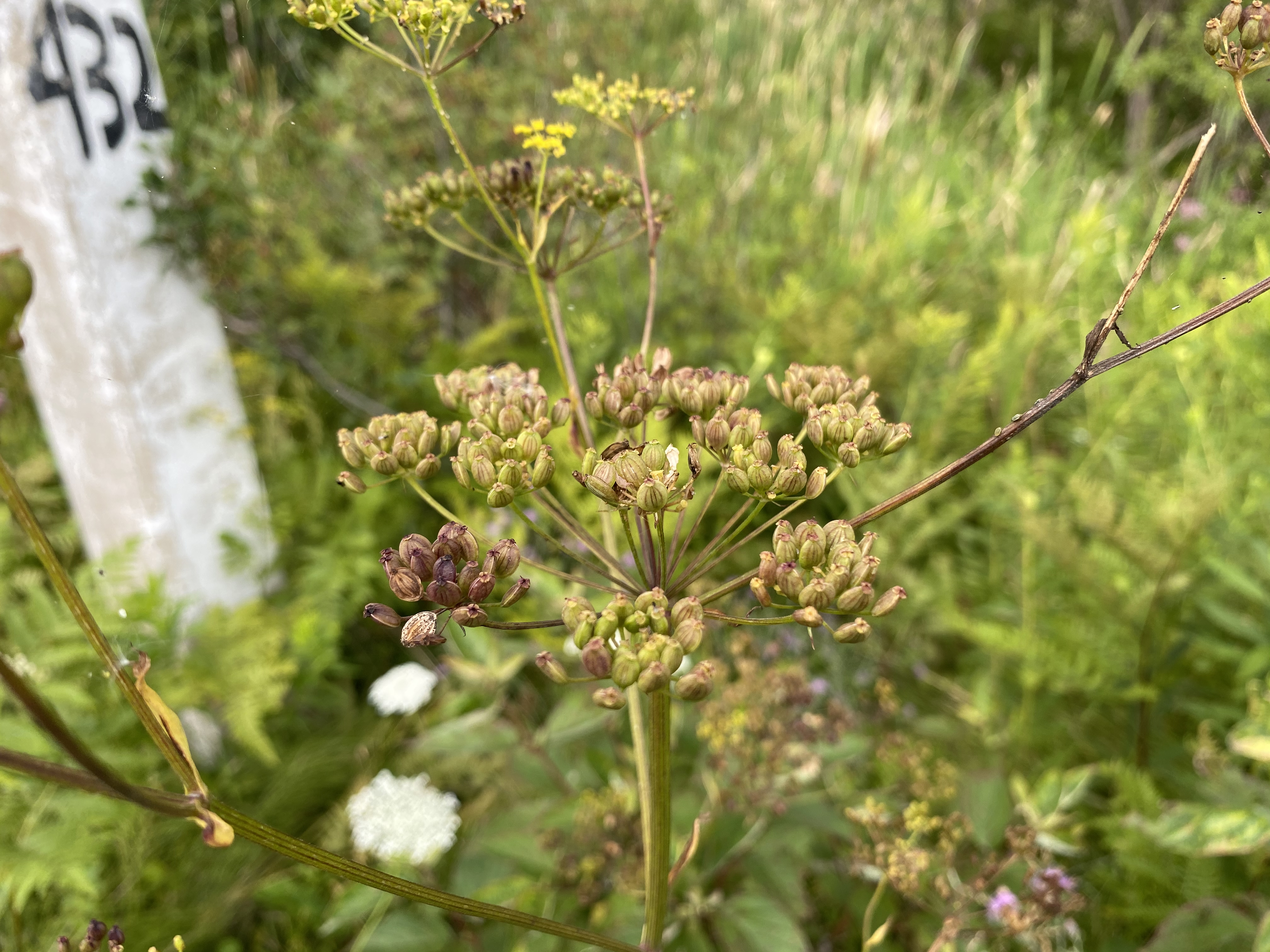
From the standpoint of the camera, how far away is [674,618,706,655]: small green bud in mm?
543

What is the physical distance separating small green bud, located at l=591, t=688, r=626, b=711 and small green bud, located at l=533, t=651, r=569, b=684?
0.13ft

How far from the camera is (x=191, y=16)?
8.55 feet

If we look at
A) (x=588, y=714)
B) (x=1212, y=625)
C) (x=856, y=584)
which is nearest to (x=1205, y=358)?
(x=1212, y=625)

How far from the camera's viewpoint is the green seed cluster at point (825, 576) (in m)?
0.56

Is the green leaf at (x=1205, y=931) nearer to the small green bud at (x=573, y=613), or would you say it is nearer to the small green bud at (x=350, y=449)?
the small green bud at (x=573, y=613)

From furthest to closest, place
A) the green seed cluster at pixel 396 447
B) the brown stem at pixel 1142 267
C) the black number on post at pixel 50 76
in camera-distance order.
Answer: the black number on post at pixel 50 76 < the green seed cluster at pixel 396 447 < the brown stem at pixel 1142 267

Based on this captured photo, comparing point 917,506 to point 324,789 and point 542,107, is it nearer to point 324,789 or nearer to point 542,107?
point 324,789

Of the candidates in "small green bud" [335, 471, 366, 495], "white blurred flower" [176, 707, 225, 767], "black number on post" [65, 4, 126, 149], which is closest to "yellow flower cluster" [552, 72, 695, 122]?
"small green bud" [335, 471, 366, 495]

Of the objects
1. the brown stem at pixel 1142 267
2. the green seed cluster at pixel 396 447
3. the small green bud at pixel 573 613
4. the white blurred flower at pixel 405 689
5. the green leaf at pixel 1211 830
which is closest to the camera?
the brown stem at pixel 1142 267

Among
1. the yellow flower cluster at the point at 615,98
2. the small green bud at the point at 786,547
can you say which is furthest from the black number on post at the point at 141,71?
the small green bud at the point at 786,547

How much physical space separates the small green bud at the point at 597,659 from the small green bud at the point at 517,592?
0.20ft

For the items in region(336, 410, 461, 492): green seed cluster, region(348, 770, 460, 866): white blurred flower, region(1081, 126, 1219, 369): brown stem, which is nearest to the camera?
region(1081, 126, 1219, 369): brown stem

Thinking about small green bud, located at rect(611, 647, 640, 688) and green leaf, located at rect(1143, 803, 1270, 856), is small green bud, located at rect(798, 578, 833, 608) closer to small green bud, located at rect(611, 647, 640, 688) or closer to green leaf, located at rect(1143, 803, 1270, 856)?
small green bud, located at rect(611, 647, 640, 688)

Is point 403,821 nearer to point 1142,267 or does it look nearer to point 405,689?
point 405,689
